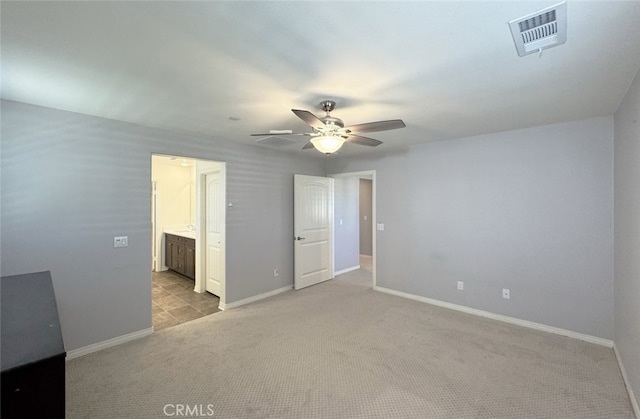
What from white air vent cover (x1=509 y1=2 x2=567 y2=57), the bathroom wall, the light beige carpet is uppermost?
white air vent cover (x1=509 y1=2 x2=567 y2=57)

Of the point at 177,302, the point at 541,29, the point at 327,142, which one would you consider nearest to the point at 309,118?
the point at 327,142

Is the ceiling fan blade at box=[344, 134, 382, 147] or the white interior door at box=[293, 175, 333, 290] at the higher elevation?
the ceiling fan blade at box=[344, 134, 382, 147]

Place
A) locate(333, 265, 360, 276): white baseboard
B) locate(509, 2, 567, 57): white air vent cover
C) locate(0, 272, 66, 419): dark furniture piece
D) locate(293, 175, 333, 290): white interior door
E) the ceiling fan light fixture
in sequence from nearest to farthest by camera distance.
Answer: locate(0, 272, 66, 419): dark furniture piece
locate(509, 2, 567, 57): white air vent cover
the ceiling fan light fixture
locate(293, 175, 333, 290): white interior door
locate(333, 265, 360, 276): white baseboard

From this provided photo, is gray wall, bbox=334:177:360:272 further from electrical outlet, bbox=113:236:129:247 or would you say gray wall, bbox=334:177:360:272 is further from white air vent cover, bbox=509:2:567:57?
white air vent cover, bbox=509:2:567:57

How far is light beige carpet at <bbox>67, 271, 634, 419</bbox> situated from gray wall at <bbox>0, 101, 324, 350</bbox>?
0.51m

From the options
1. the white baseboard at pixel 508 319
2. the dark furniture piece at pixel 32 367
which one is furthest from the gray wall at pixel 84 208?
the white baseboard at pixel 508 319

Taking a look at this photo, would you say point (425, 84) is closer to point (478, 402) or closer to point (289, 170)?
point (478, 402)

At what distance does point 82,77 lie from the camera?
1974 mm

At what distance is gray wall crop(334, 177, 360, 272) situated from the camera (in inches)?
230

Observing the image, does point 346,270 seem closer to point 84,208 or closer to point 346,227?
point 346,227

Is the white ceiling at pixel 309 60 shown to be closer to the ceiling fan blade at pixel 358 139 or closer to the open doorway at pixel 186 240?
the ceiling fan blade at pixel 358 139

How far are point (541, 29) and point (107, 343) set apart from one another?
14.2ft

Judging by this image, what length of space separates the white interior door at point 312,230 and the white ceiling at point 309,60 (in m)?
2.16

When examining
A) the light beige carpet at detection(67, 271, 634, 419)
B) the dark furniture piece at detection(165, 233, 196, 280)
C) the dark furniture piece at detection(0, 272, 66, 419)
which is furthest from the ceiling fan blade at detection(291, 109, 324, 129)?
the dark furniture piece at detection(165, 233, 196, 280)
